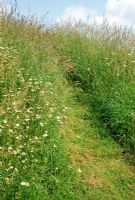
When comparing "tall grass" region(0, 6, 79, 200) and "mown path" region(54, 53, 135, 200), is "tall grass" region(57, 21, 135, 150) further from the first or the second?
"tall grass" region(0, 6, 79, 200)

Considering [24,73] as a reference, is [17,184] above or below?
below

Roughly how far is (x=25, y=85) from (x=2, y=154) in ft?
5.19

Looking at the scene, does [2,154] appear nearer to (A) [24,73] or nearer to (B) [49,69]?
(A) [24,73]

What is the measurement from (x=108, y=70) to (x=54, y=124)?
2163 millimetres

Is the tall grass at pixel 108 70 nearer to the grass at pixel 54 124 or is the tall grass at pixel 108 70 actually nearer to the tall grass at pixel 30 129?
the grass at pixel 54 124

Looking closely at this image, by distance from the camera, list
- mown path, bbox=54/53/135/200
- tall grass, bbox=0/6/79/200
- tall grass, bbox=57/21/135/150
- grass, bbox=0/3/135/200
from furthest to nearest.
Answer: tall grass, bbox=57/21/135/150 < mown path, bbox=54/53/135/200 < grass, bbox=0/3/135/200 < tall grass, bbox=0/6/79/200

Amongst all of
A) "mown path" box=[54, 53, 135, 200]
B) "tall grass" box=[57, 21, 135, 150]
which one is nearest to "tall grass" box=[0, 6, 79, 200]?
"mown path" box=[54, 53, 135, 200]

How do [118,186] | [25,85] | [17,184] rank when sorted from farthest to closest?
[25,85], [118,186], [17,184]

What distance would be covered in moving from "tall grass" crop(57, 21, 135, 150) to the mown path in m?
0.19

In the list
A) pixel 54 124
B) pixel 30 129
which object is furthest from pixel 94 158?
pixel 30 129

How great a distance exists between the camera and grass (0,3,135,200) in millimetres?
4785

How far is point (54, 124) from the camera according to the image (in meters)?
5.61

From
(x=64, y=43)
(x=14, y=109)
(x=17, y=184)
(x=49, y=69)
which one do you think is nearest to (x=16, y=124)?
(x=14, y=109)

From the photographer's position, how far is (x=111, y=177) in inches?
218
